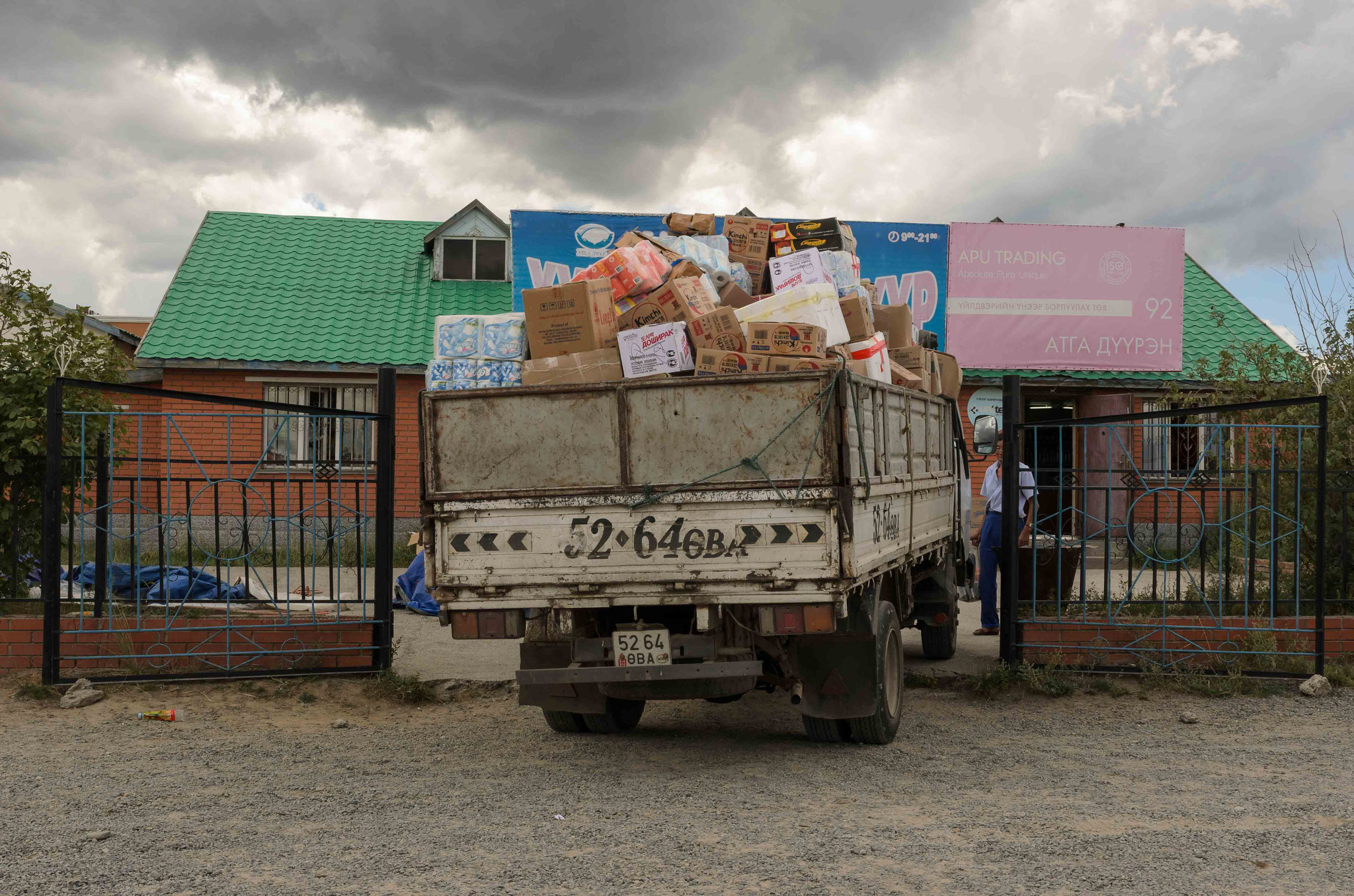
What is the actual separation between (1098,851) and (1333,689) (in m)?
4.38

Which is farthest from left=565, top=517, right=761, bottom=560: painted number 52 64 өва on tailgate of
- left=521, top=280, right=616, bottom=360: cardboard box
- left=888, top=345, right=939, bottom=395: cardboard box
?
left=888, top=345, right=939, bottom=395: cardboard box

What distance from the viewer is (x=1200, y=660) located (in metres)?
7.83

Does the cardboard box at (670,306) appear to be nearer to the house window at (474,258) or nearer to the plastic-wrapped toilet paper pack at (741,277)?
the plastic-wrapped toilet paper pack at (741,277)

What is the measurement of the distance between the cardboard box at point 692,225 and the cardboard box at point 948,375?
1.96 metres

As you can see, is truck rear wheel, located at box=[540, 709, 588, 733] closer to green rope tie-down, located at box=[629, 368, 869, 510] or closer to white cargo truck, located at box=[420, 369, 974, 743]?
white cargo truck, located at box=[420, 369, 974, 743]

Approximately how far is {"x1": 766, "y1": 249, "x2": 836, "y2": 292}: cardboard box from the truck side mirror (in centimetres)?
227

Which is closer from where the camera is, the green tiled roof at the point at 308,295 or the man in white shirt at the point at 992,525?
the man in white shirt at the point at 992,525

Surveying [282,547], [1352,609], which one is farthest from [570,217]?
[1352,609]

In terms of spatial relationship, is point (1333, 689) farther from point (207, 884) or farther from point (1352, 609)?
point (207, 884)

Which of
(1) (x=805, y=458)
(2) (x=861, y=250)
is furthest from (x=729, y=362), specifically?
(2) (x=861, y=250)

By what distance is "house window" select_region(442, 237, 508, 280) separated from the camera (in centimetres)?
1911

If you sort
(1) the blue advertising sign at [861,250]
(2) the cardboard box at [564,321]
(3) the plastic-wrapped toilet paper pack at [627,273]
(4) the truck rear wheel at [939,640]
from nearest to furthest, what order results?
(2) the cardboard box at [564,321]
(3) the plastic-wrapped toilet paper pack at [627,273]
(4) the truck rear wheel at [939,640]
(1) the blue advertising sign at [861,250]

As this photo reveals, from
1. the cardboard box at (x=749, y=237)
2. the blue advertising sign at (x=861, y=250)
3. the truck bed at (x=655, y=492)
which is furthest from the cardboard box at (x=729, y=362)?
the blue advertising sign at (x=861, y=250)

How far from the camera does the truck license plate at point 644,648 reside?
210 inches
